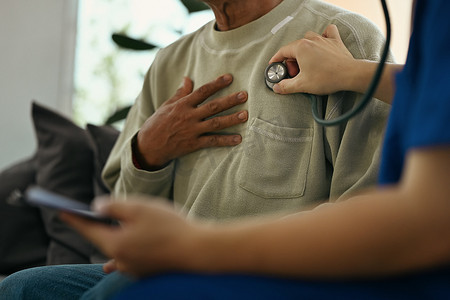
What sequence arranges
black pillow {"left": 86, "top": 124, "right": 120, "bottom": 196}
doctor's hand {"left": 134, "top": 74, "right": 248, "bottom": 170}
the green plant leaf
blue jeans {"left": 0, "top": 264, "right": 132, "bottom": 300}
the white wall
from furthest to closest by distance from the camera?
the white wall
the green plant leaf
black pillow {"left": 86, "top": 124, "right": 120, "bottom": 196}
doctor's hand {"left": 134, "top": 74, "right": 248, "bottom": 170}
blue jeans {"left": 0, "top": 264, "right": 132, "bottom": 300}

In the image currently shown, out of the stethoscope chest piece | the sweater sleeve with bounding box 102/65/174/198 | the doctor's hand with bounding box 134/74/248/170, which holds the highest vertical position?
the stethoscope chest piece

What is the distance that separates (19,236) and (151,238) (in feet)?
6.07

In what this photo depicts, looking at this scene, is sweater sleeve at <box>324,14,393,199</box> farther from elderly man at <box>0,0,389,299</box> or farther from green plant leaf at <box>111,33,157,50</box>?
green plant leaf at <box>111,33,157,50</box>

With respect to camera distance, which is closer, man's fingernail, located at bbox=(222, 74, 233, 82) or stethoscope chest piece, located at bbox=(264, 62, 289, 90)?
stethoscope chest piece, located at bbox=(264, 62, 289, 90)

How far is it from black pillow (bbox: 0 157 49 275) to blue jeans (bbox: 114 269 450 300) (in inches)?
71.5

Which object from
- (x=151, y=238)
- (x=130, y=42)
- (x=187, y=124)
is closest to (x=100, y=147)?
(x=130, y=42)

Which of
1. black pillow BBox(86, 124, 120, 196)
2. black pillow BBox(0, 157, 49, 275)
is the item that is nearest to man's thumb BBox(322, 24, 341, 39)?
black pillow BBox(86, 124, 120, 196)

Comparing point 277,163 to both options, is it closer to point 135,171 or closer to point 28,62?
point 135,171

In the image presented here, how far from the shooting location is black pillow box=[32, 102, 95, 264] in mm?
2178

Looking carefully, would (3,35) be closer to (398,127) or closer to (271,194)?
(271,194)

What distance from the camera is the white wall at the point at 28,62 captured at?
381 cm

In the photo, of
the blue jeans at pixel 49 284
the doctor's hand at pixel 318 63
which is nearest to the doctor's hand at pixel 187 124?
A: the doctor's hand at pixel 318 63

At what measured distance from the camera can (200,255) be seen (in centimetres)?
59

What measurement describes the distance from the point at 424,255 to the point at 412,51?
24 cm
